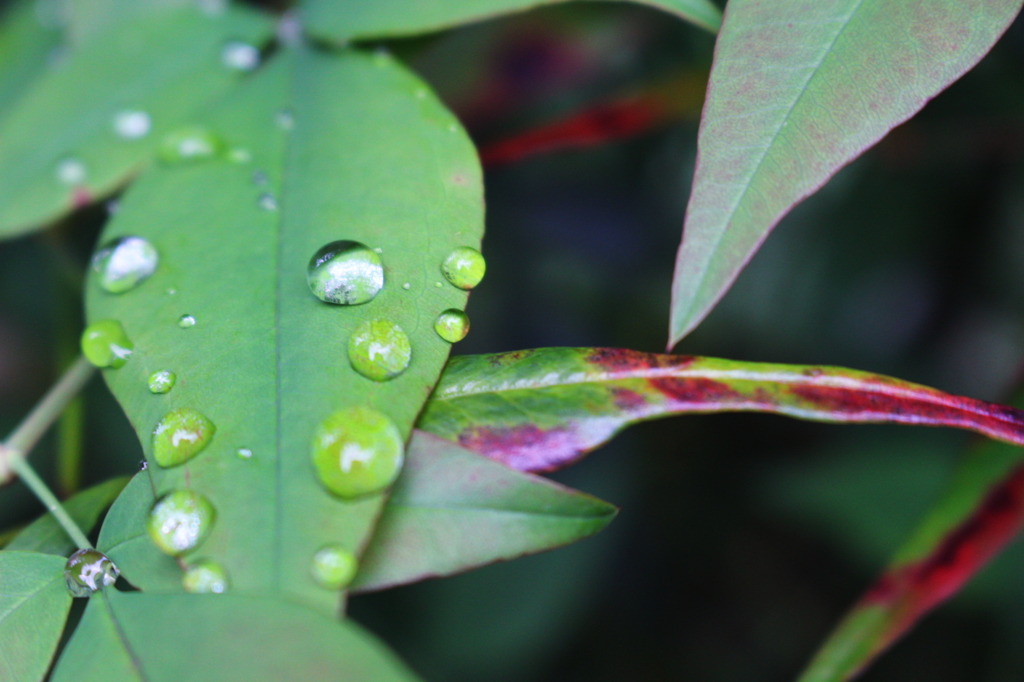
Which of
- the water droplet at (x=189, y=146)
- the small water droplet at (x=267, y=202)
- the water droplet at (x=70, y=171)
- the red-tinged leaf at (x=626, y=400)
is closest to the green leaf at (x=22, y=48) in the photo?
the water droplet at (x=70, y=171)

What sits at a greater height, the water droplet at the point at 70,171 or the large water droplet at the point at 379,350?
the large water droplet at the point at 379,350

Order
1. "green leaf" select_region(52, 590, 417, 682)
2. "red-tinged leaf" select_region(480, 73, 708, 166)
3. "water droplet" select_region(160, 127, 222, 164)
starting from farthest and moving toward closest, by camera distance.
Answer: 1. "red-tinged leaf" select_region(480, 73, 708, 166)
2. "water droplet" select_region(160, 127, 222, 164)
3. "green leaf" select_region(52, 590, 417, 682)

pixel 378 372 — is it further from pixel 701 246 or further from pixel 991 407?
pixel 991 407

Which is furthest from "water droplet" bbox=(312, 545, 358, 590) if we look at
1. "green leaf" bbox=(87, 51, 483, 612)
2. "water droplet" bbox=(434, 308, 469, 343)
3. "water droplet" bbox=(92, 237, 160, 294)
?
"water droplet" bbox=(92, 237, 160, 294)

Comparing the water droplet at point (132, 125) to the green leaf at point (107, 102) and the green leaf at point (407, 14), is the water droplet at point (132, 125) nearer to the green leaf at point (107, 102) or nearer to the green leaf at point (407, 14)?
the green leaf at point (107, 102)

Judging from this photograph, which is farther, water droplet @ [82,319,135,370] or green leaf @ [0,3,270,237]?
green leaf @ [0,3,270,237]

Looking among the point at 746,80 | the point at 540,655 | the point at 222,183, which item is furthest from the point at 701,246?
the point at 540,655

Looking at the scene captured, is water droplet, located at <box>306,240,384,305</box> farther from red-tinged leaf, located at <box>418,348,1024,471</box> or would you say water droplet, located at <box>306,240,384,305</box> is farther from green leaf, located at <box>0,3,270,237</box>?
green leaf, located at <box>0,3,270,237</box>
